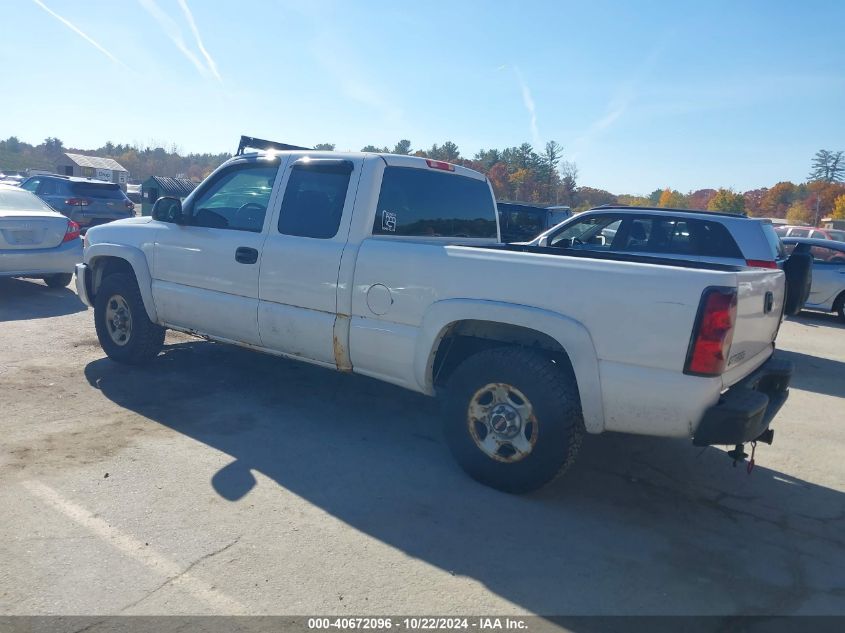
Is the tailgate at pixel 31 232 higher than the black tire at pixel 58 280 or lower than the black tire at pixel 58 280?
higher

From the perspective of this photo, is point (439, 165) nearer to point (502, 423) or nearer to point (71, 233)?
point (502, 423)

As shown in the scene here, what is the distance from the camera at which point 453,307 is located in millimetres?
4098

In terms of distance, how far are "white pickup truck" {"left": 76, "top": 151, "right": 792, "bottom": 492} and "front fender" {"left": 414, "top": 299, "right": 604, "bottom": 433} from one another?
0.03 ft

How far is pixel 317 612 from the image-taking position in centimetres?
287

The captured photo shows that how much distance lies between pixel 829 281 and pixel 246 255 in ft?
38.9

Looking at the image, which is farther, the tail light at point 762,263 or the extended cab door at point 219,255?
the tail light at point 762,263

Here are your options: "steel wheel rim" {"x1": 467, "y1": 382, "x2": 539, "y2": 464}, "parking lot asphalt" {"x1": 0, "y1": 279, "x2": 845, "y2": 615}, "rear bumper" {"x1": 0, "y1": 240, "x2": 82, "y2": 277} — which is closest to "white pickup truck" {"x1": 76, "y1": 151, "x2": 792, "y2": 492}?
"steel wheel rim" {"x1": 467, "y1": 382, "x2": 539, "y2": 464}

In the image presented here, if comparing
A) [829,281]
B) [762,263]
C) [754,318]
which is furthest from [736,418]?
[829,281]

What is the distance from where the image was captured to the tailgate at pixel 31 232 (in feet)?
29.5

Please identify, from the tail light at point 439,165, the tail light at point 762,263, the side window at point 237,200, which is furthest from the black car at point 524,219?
the side window at point 237,200

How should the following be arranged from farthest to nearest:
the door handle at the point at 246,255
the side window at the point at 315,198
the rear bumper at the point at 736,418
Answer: the door handle at the point at 246,255 → the side window at the point at 315,198 → the rear bumper at the point at 736,418

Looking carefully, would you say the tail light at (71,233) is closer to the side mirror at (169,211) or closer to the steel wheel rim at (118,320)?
the steel wheel rim at (118,320)

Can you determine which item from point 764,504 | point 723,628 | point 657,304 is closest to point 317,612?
point 723,628

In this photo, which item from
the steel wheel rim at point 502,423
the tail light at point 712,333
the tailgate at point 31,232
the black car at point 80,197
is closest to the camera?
the tail light at point 712,333
